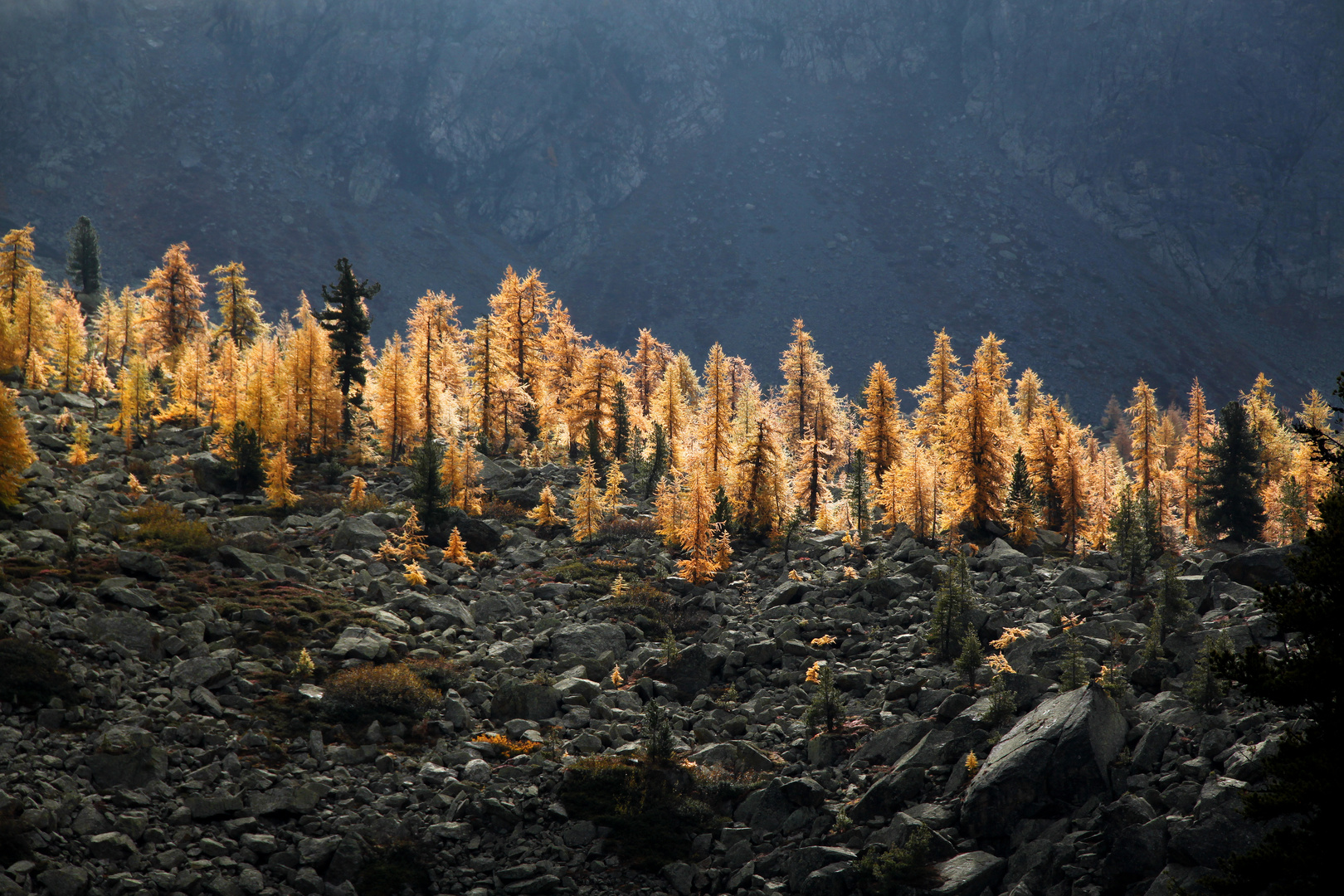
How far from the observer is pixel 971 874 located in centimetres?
1414

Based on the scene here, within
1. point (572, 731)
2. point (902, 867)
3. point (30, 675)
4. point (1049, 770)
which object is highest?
point (30, 675)

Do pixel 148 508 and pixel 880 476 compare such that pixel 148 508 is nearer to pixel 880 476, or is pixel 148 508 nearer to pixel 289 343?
pixel 289 343

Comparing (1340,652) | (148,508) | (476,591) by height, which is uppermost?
(148,508)

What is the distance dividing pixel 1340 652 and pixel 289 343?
4886 centimetres

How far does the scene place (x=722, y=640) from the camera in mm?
25453

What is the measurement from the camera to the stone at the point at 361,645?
2181cm

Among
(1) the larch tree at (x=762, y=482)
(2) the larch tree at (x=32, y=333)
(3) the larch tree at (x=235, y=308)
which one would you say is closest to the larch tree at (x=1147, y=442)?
(1) the larch tree at (x=762, y=482)

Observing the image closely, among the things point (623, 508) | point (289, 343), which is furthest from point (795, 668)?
point (289, 343)

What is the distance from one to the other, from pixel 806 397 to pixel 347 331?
1178 inches

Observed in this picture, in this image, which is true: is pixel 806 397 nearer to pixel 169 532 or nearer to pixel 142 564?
pixel 169 532

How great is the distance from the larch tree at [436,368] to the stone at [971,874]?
119 feet

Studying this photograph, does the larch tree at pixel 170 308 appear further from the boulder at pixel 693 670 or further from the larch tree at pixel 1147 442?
the larch tree at pixel 1147 442

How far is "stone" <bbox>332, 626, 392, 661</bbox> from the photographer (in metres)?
21.8

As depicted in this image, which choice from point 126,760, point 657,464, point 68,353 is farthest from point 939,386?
point 68,353
